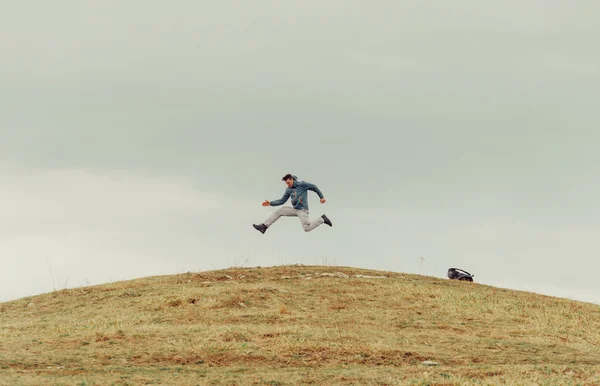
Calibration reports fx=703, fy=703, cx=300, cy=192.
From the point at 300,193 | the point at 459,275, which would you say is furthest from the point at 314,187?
the point at 459,275

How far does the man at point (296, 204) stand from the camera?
1024 inches

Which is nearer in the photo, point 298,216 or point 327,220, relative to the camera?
point 327,220

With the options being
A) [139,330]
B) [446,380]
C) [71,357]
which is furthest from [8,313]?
[446,380]

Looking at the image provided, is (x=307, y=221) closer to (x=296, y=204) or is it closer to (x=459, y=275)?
(x=296, y=204)

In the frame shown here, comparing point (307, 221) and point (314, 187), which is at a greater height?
point (314, 187)

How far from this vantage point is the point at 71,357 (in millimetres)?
14273

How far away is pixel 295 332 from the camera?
1653 cm

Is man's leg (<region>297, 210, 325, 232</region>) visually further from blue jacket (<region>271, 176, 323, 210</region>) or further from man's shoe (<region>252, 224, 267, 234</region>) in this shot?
man's shoe (<region>252, 224, 267, 234</region>)

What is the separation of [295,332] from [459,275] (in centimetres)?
1379

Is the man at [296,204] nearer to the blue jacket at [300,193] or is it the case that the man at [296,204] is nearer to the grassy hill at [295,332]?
the blue jacket at [300,193]

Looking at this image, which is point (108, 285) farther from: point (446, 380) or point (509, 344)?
point (446, 380)

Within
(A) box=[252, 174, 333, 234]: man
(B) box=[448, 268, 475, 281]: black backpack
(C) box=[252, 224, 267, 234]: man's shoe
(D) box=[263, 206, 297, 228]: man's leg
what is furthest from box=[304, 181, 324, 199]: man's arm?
(B) box=[448, 268, 475, 281]: black backpack

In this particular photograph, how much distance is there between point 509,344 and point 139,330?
8833mm

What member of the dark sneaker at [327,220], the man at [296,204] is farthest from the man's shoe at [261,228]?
the dark sneaker at [327,220]
